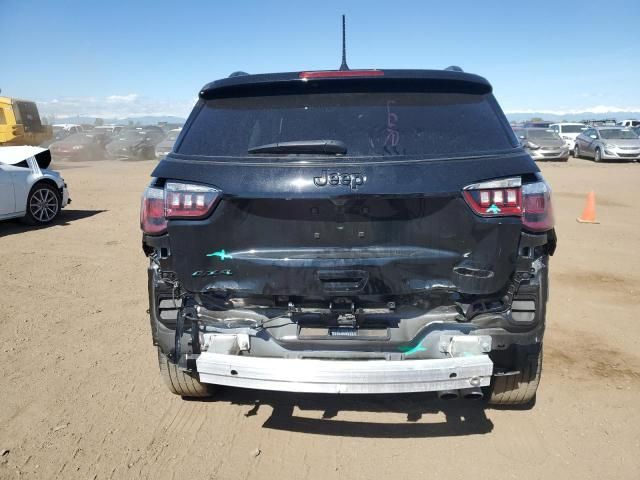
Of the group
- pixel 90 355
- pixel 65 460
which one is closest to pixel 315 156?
pixel 65 460

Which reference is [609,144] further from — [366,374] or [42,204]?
[366,374]

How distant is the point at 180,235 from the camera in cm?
249

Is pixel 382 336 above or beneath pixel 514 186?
beneath

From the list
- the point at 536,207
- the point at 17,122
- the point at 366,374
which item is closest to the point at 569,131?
the point at 17,122

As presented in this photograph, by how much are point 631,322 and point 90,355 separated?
4777mm

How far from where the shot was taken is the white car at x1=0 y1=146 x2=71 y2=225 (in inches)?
339

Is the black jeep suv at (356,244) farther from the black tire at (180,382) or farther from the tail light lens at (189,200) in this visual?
the black tire at (180,382)

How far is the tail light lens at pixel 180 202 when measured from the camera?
246 cm

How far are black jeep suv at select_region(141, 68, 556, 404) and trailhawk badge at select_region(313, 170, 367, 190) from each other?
0.4 inches

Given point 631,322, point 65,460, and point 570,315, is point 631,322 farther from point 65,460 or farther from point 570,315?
point 65,460

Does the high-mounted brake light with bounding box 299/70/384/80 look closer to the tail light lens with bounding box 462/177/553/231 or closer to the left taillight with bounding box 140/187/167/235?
the tail light lens with bounding box 462/177/553/231

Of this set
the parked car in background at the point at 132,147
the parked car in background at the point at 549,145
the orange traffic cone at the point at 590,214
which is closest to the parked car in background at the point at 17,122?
the parked car in background at the point at 132,147

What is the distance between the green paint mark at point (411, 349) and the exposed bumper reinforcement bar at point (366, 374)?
0.10m

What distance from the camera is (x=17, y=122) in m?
23.8
